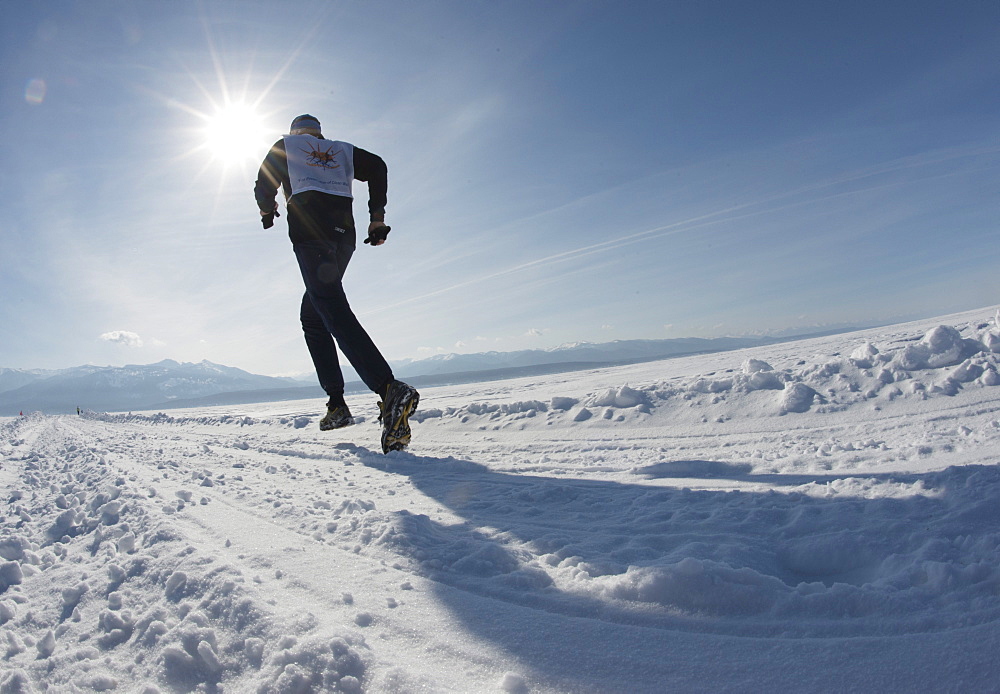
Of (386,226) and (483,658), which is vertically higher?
(386,226)

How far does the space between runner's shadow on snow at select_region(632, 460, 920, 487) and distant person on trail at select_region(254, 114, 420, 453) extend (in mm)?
1549

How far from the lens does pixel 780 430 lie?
3.32 meters

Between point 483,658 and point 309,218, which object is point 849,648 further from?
point 309,218

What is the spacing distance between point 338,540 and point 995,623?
152cm

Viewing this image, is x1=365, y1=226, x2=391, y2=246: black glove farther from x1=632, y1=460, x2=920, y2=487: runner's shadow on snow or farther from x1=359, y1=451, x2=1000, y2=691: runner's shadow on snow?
x1=632, y1=460, x2=920, y2=487: runner's shadow on snow

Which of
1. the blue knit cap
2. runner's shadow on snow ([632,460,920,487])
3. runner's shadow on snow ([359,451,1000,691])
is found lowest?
runner's shadow on snow ([632,460,920,487])

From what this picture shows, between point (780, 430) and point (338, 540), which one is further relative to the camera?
point (780, 430)

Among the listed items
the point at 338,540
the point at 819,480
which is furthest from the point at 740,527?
the point at 338,540

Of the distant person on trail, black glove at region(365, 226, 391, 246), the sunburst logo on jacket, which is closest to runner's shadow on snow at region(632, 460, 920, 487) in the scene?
the distant person on trail

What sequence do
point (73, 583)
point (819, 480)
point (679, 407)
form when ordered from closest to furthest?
point (73, 583)
point (819, 480)
point (679, 407)

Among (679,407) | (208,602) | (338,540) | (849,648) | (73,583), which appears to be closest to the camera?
(849,648)

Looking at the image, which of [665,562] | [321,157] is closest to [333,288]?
[321,157]

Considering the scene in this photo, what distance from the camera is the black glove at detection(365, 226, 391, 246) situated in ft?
11.0

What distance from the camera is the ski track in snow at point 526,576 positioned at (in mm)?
810
